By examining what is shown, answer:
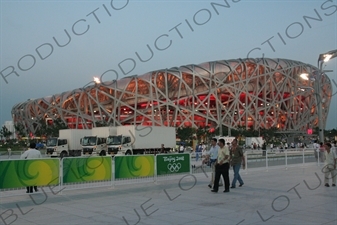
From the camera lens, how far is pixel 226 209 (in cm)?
862

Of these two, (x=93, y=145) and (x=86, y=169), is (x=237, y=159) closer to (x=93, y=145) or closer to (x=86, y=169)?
(x=86, y=169)

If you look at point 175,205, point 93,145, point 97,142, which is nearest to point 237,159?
point 175,205

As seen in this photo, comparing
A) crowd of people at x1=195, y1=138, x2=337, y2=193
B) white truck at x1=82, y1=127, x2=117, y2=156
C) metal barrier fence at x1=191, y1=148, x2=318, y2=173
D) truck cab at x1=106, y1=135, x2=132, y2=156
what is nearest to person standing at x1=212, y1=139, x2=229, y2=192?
crowd of people at x1=195, y1=138, x2=337, y2=193

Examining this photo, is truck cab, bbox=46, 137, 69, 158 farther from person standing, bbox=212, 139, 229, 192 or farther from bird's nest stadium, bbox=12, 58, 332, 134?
bird's nest stadium, bbox=12, 58, 332, 134

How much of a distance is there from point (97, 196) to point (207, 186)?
160 inches

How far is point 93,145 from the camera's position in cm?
3441

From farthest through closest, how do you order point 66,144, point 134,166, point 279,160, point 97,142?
point 66,144, point 97,142, point 279,160, point 134,166

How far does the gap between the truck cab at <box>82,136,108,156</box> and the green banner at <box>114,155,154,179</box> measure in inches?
822

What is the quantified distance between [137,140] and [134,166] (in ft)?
68.4

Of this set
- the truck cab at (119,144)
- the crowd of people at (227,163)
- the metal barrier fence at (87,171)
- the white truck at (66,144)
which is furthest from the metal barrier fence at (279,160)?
the white truck at (66,144)

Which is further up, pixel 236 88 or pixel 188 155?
pixel 236 88

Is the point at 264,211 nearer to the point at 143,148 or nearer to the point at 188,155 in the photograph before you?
the point at 188,155

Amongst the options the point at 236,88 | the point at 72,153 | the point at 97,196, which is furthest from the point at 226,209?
the point at 236,88

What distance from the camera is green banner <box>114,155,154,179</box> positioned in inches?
489
